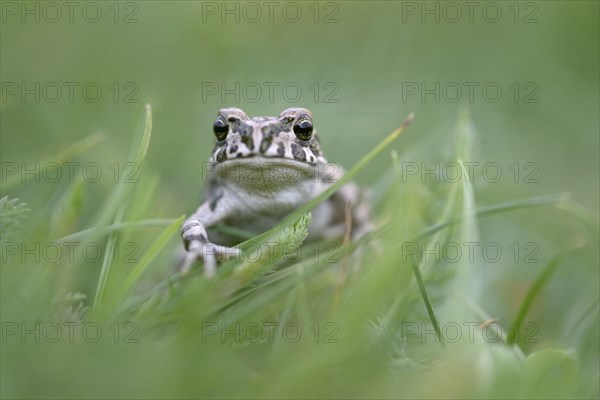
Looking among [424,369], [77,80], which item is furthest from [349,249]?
[77,80]

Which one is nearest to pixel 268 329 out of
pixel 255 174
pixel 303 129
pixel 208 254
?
pixel 208 254

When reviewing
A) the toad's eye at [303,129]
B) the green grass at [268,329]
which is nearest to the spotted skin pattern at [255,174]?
the toad's eye at [303,129]

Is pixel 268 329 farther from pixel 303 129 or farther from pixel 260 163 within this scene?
pixel 303 129

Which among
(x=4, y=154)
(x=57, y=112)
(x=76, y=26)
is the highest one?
(x=76, y=26)

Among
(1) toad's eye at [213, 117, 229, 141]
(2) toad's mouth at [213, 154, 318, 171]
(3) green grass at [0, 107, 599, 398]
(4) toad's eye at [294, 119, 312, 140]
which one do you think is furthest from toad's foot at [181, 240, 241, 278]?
(4) toad's eye at [294, 119, 312, 140]

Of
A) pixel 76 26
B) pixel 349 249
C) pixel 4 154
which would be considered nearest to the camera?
pixel 349 249

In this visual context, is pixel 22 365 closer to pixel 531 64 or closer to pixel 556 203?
pixel 556 203

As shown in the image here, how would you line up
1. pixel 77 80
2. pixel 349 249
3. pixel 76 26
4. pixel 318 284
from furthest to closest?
pixel 76 26
pixel 77 80
pixel 318 284
pixel 349 249
